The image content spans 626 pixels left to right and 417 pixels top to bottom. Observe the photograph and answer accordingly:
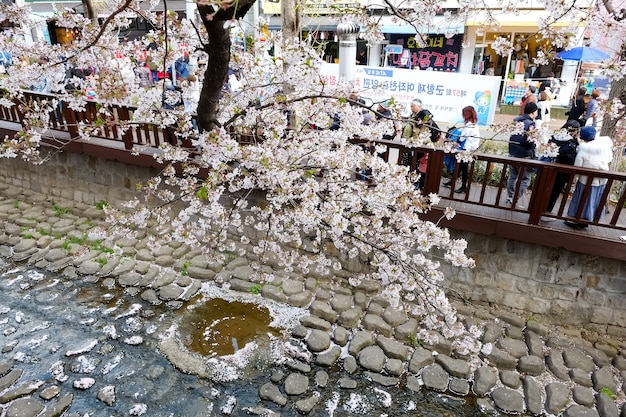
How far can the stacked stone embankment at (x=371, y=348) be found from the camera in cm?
484

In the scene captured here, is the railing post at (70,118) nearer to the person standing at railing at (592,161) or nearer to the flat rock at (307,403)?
the flat rock at (307,403)

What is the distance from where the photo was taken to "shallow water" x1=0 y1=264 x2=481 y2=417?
15.6 feet

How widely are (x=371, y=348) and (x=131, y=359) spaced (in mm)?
3066

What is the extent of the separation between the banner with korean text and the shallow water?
727cm

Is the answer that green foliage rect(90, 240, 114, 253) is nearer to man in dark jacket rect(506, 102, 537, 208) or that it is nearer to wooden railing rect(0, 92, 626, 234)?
wooden railing rect(0, 92, 626, 234)

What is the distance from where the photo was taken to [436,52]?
693 inches

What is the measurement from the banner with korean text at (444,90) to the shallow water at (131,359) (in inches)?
286

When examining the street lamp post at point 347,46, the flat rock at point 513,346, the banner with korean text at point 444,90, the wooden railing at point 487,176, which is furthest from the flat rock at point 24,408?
the banner with korean text at point 444,90

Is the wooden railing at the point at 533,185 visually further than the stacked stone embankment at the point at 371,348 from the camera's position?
Yes

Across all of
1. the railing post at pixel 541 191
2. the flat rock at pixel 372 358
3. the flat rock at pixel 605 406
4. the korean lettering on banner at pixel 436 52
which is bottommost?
the flat rock at pixel 605 406

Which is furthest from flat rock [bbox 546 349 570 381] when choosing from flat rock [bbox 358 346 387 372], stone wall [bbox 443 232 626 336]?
flat rock [bbox 358 346 387 372]

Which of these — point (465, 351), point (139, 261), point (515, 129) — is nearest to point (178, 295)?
point (139, 261)

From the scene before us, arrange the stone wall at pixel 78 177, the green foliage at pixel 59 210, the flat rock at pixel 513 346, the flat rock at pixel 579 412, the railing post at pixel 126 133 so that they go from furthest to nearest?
the green foliage at pixel 59 210 → the stone wall at pixel 78 177 → the railing post at pixel 126 133 → the flat rock at pixel 513 346 → the flat rock at pixel 579 412

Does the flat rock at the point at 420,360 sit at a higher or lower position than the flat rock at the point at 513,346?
lower
